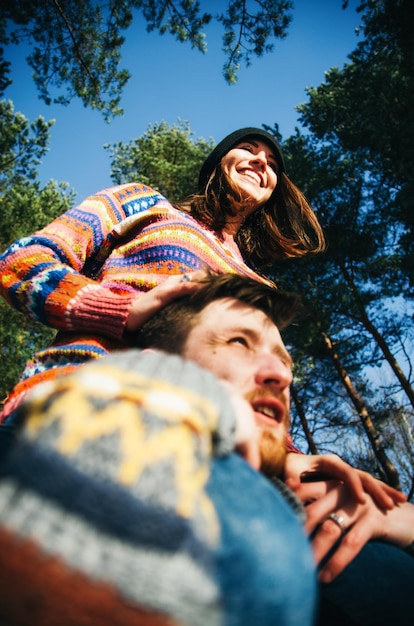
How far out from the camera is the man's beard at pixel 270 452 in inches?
35.8

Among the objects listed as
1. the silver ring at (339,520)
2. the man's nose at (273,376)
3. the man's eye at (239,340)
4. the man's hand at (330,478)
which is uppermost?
the man's eye at (239,340)

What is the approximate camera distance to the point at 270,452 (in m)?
0.94

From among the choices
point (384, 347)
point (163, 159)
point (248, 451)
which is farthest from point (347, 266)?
point (248, 451)

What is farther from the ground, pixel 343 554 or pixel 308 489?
pixel 308 489

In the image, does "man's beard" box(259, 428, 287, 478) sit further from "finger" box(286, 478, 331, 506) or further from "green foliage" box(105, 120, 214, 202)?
"green foliage" box(105, 120, 214, 202)

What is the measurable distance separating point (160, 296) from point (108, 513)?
0.87 metres

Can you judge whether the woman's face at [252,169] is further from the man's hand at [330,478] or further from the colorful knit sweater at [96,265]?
the man's hand at [330,478]

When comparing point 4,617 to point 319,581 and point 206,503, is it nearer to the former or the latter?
point 206,503

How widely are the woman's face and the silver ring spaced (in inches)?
69.3

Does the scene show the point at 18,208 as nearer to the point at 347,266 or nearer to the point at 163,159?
the point at 163,159

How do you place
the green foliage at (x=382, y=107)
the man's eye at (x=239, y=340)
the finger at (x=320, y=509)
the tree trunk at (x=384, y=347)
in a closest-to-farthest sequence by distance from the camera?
the finger at (x=320, y=509), the man's eye at (x=239, y=340), the green foliage at (x=382, y=107), the tree trunk at (x=384, y=347)

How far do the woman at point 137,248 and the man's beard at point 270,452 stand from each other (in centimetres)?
55

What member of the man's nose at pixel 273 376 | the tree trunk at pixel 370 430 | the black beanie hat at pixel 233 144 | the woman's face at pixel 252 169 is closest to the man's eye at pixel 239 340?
the man's nose at pixel 273 376

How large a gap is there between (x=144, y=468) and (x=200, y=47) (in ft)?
20.4
